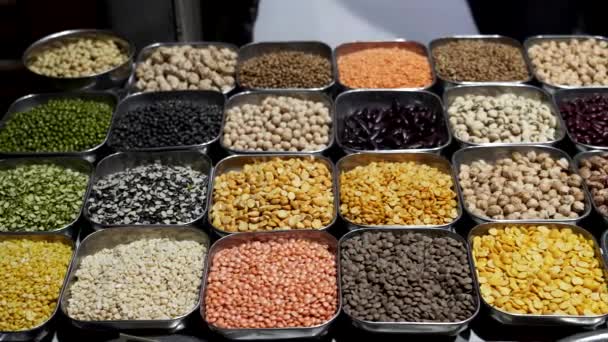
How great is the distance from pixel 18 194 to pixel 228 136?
0.93 m

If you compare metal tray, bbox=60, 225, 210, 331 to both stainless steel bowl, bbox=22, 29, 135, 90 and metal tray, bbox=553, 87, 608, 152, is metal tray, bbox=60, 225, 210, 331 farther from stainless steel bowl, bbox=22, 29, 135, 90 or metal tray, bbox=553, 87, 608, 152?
metal tray, bbox=553, 87, 608, 152

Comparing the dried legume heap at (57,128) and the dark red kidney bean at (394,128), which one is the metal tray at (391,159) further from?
the dried legume heap at (57,128)

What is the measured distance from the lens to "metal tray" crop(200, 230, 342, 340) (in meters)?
2.06

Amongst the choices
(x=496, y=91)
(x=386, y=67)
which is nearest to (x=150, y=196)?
(x=386, y=67)

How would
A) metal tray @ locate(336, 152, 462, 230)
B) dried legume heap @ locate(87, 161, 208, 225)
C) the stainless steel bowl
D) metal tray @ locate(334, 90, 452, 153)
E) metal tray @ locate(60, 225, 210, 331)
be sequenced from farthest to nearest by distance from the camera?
the stainless steel bowl, metal tray @ locate(334, 90, 452, 153), metal tray @ locate(336, 152, 462, 230), dried legume heap @ locate(87, 161, 208, 225), metal tray @ locate(60, 225, 210, 331)

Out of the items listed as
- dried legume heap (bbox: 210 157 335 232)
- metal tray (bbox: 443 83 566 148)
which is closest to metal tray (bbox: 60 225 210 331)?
dried legume heap (bbox: 210 157 335 232)

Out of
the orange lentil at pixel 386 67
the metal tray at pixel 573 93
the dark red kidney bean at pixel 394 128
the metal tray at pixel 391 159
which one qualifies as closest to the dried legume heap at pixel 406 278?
the metal tray at pixel 391 159

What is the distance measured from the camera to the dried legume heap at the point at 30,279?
2176 mm

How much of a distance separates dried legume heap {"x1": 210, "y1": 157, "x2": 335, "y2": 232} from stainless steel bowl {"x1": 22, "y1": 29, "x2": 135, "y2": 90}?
967mm

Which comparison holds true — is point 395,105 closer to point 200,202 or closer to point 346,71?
point 346,71

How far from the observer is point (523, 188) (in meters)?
2.55

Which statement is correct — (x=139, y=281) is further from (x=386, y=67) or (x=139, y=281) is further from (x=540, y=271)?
(x=386, y=67)

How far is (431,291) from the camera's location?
2.16 metres

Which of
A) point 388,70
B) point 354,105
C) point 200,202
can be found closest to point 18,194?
point 200,202
